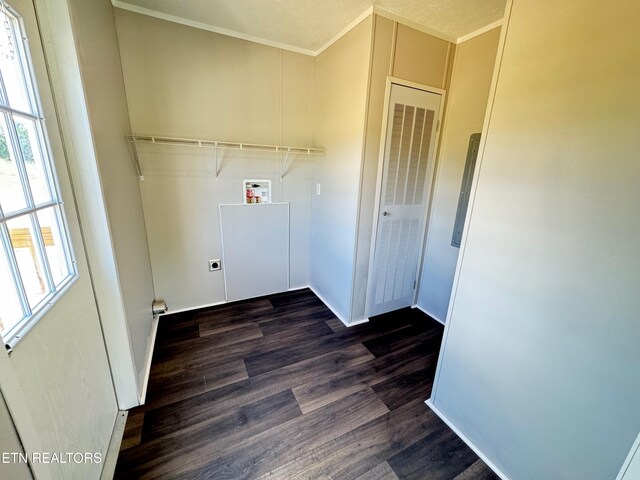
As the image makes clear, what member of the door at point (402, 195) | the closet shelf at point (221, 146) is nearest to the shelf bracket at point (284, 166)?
the closet shelf at point (221, 146)

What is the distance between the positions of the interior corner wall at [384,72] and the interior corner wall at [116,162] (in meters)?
1.66

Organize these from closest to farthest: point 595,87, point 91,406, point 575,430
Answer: point 595,87 → point 575,430 → point 91,406

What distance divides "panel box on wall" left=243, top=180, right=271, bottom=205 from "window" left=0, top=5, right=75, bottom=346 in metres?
1.56

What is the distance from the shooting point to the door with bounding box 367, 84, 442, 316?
2125 mm

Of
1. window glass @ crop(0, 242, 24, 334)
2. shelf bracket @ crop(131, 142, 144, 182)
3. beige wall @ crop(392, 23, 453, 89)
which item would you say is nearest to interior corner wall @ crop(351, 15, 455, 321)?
beige wall @ crop(392, 23, 453, 89)

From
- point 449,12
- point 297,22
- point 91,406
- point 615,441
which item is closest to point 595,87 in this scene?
point 615,441

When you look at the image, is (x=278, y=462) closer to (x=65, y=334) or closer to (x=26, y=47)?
(x=65, y=334)

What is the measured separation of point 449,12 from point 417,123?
2.35 ft

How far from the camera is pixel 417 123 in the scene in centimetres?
220

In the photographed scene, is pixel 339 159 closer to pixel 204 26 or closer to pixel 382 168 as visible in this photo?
pixel 382 168

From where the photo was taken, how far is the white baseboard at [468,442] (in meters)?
1.31

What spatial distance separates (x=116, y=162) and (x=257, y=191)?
1207mm

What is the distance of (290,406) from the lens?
162cm

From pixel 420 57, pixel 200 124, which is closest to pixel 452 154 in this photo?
pixel 420 57
